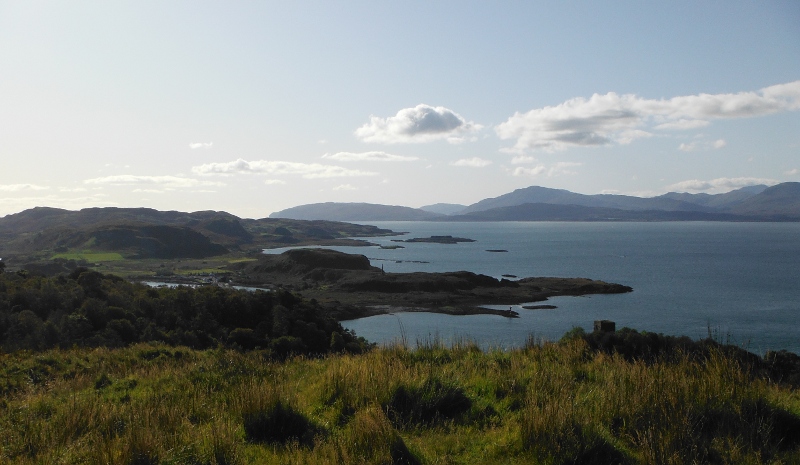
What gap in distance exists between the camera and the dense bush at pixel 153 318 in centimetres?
2666

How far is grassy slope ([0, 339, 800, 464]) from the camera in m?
6.43

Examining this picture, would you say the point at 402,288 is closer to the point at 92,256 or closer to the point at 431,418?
the point at 431,418

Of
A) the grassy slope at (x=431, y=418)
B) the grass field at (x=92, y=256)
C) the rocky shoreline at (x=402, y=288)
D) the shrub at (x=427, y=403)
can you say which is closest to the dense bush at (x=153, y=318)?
the grassy slope at (x=431, y=418)

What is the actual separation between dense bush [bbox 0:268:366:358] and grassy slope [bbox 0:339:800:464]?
15.5m

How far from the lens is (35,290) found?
31.7 meters

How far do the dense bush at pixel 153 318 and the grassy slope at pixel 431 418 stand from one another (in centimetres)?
1553

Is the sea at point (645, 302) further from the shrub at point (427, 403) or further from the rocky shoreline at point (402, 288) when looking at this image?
the shrub at point (427, 403)

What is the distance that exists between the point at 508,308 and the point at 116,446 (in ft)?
208

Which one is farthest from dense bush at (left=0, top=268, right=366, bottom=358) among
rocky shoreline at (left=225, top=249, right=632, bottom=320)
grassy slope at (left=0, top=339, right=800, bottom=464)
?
rocky shoreline at (left=225, top=249, right=632, bottom=320)

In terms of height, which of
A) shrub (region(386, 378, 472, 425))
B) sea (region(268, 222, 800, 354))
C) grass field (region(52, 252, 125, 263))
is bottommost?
sea (region(268, 222, 800, 354))

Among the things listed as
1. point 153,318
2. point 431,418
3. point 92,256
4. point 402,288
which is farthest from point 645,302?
point 92,256

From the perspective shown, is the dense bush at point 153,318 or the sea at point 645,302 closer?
the dense bush at point 153,318

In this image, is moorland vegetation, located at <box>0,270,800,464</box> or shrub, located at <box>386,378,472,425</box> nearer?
moorland vegetation, located at <box>0,270,800,464</box>

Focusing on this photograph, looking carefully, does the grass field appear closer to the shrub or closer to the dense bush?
the dense bush
